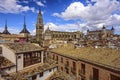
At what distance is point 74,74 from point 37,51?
849 cm

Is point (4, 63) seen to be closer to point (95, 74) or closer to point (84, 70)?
point (84, 70)

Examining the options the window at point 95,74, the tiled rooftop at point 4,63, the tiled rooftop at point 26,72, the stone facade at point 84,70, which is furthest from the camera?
the tiled rooftop at point 4,63

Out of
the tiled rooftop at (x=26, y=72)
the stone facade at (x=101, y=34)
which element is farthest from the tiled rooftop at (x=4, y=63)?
the stone facade at (x=101, y=34)

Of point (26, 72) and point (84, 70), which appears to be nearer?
point (84, 70)

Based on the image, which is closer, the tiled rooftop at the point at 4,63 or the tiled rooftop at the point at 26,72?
the tiled rooftop at the point at 26,72

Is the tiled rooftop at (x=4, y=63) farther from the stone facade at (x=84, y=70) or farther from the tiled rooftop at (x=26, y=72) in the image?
the stone facade at (x=84, y=70)

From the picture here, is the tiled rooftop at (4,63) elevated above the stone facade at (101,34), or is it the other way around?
the stone facade at (101,34)

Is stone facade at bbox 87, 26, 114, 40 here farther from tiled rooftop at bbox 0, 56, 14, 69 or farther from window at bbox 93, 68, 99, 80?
tiled rooftop at bbox 0, 56, 14, 69

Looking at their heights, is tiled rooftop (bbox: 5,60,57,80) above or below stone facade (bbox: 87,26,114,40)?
below

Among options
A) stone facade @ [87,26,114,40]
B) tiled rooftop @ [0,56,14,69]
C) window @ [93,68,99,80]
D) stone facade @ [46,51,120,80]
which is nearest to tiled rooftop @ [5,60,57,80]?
tiled rooftop @ [0,56,14,69]

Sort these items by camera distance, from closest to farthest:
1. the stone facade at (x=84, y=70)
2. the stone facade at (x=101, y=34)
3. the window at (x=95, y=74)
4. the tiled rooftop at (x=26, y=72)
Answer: the stone facade at (x=84, y=70) → the window at (x=95, y=74) → the tiled rooftop at (x=26, y=72) → the stone facade at (x=101, y=34)

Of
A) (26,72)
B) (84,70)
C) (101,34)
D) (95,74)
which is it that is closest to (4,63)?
(26,72)

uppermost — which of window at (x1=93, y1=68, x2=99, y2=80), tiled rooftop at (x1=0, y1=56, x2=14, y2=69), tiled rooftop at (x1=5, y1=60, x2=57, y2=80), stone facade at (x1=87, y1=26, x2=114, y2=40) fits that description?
stone facade at (x1=87, y1=26, x2=114, y2=40)

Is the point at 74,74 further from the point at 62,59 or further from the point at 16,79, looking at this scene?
the point at 16,79
